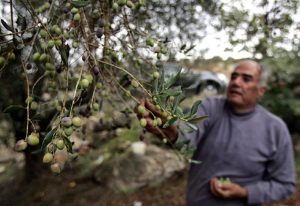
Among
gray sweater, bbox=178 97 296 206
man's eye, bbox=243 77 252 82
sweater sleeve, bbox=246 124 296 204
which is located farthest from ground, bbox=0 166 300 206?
man's eye, bbox=243 77 252 82

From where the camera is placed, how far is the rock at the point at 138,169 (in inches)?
180

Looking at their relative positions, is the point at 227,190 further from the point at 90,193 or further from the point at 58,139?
the point at 90,193

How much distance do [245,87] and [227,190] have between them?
2.56ft

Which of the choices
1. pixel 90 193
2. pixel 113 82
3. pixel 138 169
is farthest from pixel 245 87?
pixel 138 169

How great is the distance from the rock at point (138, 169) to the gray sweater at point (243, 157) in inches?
67.9

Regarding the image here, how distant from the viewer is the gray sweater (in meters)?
2.63

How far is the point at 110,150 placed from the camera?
520 cm

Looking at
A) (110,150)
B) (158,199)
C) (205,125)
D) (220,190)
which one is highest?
(205,125)

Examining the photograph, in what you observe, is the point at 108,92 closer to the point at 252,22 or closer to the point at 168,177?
the point at 252,22

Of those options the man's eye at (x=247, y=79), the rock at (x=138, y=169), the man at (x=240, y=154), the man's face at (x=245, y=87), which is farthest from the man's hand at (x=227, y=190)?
the rock at (x=138, y=169)

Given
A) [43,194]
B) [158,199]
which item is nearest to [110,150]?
[158,199]

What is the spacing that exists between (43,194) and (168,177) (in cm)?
197

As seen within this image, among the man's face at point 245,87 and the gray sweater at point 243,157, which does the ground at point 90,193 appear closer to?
the gray sweater at point 243,157

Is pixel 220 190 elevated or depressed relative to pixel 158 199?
elevated
